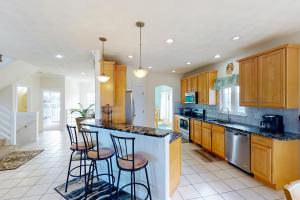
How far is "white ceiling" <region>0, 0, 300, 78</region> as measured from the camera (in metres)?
2.12

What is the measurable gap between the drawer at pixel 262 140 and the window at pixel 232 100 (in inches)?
47.5

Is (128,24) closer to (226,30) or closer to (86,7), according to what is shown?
(86,7)

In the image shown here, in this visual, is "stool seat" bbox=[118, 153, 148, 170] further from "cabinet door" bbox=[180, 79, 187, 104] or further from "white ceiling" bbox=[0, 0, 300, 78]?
"cabinet door" bbox=[180, 79, 187, 104]

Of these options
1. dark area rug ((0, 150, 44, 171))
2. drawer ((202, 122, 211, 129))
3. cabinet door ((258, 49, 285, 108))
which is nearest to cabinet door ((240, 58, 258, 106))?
cabinet door ((258, 49, 285, 108))

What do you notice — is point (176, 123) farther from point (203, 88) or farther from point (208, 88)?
point (208, 88)

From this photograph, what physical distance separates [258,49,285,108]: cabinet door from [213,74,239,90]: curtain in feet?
3.20

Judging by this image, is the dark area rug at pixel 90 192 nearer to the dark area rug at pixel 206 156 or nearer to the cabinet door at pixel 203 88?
the dark area rug at pixel 206 156

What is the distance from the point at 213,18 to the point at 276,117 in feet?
7.55

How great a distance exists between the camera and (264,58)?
3207 mm

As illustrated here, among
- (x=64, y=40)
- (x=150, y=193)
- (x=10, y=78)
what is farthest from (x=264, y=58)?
(x=10, y=78)

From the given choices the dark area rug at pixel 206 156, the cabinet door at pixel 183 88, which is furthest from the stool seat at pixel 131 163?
the cabinet door at pixel 183 88

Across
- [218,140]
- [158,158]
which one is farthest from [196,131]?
[158,158]

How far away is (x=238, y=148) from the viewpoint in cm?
345

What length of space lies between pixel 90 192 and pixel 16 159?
2.87 metres
